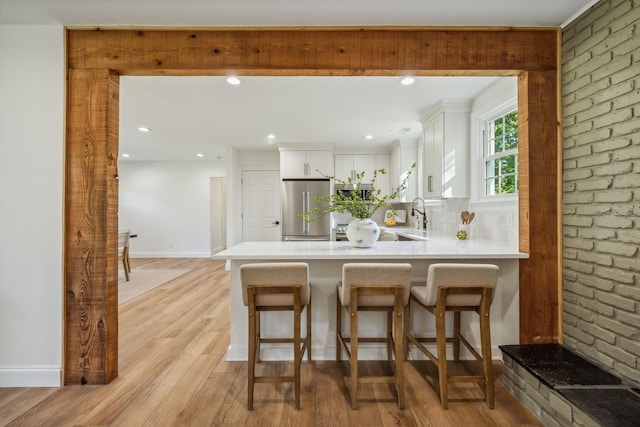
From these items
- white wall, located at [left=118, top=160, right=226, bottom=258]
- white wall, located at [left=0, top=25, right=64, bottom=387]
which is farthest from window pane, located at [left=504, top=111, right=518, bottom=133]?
white wall, located at [left=118, top=160, right=226, bottom=258]

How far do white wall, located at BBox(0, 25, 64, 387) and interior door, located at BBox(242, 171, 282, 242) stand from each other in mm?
4032

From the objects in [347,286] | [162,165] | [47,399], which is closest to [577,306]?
[347,286]

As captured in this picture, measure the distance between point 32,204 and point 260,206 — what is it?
4129 mm

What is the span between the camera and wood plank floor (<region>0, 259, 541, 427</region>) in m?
1.66

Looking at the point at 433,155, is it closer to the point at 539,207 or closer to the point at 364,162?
the point at 539,207

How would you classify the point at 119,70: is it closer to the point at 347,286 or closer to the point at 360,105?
the point at 347,286

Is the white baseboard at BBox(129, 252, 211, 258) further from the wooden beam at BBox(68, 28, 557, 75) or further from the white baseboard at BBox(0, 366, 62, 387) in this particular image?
the wooden beam at BBox(68, 28, 557, 75)

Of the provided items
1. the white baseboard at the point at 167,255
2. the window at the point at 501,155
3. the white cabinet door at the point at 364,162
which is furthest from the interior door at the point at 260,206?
the window at the point at 501,155

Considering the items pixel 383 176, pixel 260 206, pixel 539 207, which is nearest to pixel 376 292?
pixel 539 207

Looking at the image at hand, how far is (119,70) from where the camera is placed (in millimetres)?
2031

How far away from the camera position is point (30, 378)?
1957mm

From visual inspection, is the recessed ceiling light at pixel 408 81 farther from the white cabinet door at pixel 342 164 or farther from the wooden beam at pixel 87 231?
the white cabinet door at pixel 342 164

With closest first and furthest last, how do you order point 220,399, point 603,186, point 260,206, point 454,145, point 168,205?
point 603,186 < point 220,399 < point 454,145 < point 260,206 < point 168,205

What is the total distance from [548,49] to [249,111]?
2883 millimetres
